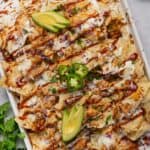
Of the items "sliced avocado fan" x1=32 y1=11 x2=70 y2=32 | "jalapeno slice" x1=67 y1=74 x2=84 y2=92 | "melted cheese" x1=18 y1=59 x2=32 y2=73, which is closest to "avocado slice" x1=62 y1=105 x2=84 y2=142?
"jalapeno slice" x1=67 y1=74 x2=84 y2=92

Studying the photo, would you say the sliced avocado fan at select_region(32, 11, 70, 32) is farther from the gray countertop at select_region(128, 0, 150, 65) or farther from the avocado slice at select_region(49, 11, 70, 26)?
the gray countertop at select_region(128, 0, 150, 65)

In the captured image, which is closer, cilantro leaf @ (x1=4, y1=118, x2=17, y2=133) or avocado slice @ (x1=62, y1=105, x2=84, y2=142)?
avocado slice @ (x1=62, y1=105, x2=84, y2=142)

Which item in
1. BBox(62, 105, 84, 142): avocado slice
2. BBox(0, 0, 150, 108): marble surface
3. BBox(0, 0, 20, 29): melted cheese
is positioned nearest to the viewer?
BBox(62, 105, 84, 142): avocado slice

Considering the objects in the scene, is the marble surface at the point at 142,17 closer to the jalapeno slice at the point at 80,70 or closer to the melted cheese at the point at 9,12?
the jalapeno slice at the point at 80,70

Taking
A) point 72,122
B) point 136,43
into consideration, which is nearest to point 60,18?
point 136,43

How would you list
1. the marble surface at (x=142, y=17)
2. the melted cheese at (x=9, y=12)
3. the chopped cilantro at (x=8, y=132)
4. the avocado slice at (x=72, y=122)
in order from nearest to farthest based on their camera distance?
the avocado slice at (x=72, y=122)
the melted cheese at (x=9, y=12)
the chopped cilantro at (x=8, y=132)
the marble surface at (x=142, y=17)

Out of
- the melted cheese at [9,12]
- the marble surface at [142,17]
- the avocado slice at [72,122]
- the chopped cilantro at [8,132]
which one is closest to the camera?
the avocado slice at [72,122]

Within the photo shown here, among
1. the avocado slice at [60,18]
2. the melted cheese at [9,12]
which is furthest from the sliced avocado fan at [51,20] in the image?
the melted cheese at [9,12]
